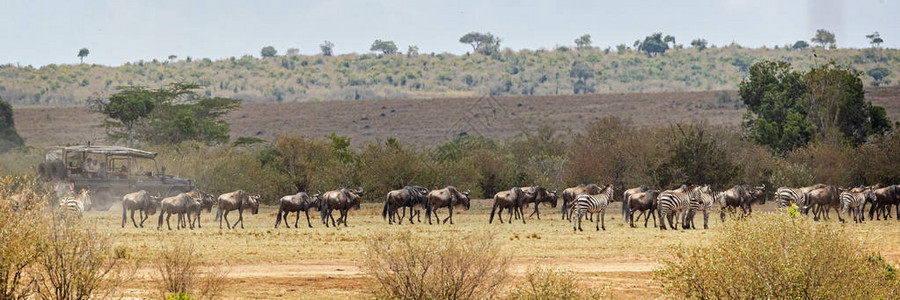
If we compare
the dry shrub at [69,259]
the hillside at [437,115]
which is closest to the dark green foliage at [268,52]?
the hillside at [437,115]

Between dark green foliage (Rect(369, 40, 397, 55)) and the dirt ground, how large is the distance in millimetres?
149182

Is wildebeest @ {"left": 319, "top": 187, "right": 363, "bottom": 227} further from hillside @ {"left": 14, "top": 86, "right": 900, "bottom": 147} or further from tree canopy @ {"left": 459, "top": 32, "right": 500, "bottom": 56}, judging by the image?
tree canopy @ {"left": 459, "top": 32, "right": 500, "bottom": 56}

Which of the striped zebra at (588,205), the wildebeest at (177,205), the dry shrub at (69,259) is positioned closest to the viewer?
the dry shrub at (69,259)

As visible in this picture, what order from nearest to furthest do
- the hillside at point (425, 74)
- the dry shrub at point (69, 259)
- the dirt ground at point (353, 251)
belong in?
1. the dry shrub at point (69, 259)
2. the dirt ground at point (353, 251)
3. the hillside at point (425, 74)

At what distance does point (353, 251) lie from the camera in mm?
25031

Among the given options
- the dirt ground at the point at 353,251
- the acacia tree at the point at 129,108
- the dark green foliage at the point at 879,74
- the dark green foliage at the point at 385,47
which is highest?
the dark green foliage at the point at 385,47

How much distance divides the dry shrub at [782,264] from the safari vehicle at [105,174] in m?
32.3

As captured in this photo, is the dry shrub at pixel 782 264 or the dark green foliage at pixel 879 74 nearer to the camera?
the dry shrub at pixel 782 264

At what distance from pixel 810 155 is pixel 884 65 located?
96.7 m

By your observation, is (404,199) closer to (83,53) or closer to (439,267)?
(439,267)

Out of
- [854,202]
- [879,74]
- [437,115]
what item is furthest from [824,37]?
[854,202]

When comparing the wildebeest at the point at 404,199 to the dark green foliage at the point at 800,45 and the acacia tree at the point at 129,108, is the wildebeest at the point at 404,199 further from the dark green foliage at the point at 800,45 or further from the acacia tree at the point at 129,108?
the dark green foliage at the point at 800,45

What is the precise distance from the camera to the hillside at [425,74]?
145125mm

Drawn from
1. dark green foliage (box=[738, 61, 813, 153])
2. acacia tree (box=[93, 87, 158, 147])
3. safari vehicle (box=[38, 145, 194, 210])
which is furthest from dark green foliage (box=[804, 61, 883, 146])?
acacia tree (box=[93, 87, 158, 147])
